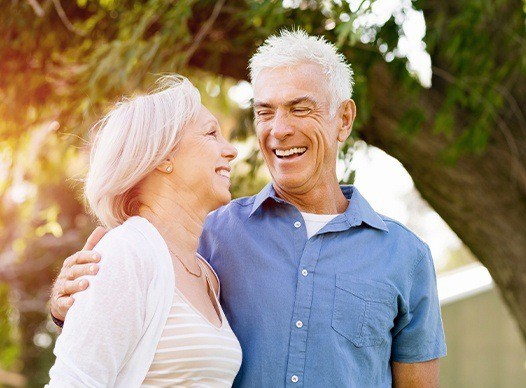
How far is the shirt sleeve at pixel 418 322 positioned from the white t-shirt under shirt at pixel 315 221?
0.32m

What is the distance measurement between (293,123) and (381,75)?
6.70ft

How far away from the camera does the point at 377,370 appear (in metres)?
3.03

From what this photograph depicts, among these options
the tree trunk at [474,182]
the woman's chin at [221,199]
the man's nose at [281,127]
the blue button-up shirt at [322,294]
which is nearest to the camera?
the woman's chin at [221,199]

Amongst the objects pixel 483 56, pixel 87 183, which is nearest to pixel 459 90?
pixel 483 56

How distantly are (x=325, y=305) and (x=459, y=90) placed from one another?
2.36 m

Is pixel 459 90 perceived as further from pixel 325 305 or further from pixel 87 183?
pixel 87 183

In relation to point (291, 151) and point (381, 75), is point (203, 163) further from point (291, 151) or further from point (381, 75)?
point (381, 75)

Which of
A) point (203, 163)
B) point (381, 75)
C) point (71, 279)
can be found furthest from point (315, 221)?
point (381, 75)

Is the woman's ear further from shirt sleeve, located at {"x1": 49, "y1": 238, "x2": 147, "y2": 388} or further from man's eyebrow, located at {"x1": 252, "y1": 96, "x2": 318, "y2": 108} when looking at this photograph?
man's eyebrow, located at {"x1": 252, "y1": 96, "x2": 318, "y2": 108}

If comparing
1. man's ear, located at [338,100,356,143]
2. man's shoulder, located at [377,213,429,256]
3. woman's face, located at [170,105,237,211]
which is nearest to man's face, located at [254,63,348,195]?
man's ear, located at [338,100,356,143]

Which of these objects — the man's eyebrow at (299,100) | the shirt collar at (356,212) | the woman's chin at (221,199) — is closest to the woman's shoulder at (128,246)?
the woman's chin at (221,199)

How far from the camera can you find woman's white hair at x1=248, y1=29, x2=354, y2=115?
3133mm

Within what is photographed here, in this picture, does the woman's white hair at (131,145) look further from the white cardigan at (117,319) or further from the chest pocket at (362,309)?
the chest pocket at (362,309)

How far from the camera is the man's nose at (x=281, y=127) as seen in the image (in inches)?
121
